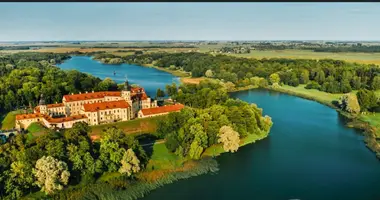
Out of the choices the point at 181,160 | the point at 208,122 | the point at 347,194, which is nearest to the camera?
the point at 347,194

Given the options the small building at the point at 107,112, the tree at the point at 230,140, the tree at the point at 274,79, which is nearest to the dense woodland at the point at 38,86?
the small building at the point at 107,112

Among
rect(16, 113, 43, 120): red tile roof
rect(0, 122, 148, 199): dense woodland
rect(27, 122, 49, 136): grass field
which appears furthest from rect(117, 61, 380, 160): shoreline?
rect(16, 113, 43, 120): red tile roof

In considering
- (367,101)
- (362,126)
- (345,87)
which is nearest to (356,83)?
(345,87)

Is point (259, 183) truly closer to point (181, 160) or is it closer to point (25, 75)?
point (181, 160)

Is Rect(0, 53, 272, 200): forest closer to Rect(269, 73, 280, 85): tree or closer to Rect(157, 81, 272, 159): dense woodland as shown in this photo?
Rect(157, 81, 272, 159): dense woodland

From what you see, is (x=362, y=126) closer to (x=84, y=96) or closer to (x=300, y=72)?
(x=84, y=96)

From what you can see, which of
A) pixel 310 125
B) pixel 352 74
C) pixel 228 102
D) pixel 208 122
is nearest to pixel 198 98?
pixel 228 102
